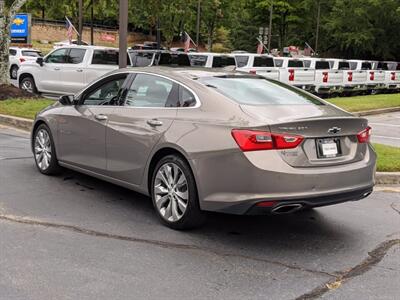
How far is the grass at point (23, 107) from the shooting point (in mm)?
12327

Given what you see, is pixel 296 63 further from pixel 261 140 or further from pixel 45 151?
pixel 261 140

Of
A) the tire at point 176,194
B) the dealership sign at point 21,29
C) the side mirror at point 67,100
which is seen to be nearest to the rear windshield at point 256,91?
the tire at point 176,194

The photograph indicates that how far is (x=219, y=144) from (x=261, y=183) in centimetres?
51

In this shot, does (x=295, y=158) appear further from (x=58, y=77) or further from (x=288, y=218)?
(x=58, y=77)

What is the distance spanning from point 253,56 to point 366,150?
55.8 feet

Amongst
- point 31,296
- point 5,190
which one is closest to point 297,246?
point 31,296

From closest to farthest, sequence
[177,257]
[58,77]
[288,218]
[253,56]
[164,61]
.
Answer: [177,257] < [288,218] < [58,77] < [164,61] < [253,56]

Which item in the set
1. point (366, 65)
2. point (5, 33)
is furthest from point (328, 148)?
point (366, 65)

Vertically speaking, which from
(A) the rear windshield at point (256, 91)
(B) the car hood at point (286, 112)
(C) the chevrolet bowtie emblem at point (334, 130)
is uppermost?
(A) the rear windshield at point (256, 91)

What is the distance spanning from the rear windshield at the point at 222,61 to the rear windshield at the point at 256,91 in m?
14.0

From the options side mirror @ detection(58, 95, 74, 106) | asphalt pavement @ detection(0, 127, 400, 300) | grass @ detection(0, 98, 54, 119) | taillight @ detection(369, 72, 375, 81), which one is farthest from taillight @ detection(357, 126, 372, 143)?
taillight @ detection(369, 72, 375, 81)

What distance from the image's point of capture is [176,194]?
5.28 meters

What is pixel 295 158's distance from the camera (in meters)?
4.77

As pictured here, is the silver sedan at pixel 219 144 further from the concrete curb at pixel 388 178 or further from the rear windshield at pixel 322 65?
the rear windshield at pixel 322 65
